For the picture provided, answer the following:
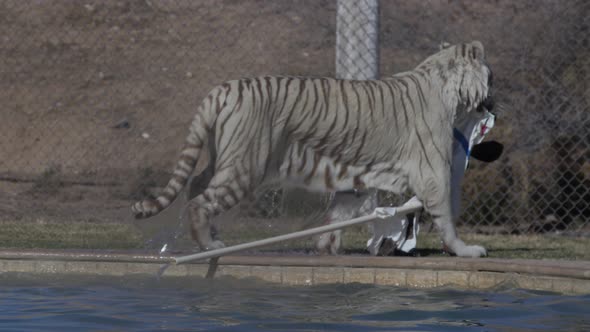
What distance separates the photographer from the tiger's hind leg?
638 centimetres

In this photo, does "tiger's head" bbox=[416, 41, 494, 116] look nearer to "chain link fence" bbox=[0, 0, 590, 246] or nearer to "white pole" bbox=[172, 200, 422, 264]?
"white pole" bbox=[172, 200, 422, 264]

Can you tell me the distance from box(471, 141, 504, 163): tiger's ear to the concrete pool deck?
1.24 meters

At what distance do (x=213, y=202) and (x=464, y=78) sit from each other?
1740 mm

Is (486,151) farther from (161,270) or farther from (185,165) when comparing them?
(161,270)

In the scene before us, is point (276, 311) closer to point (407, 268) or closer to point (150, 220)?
point (407, 268)

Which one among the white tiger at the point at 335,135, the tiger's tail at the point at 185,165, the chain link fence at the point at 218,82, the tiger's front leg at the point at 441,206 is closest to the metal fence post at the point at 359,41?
the chain link fence at the point at 218,82

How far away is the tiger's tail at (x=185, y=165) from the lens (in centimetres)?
639

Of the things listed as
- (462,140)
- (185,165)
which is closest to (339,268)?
(185,165)

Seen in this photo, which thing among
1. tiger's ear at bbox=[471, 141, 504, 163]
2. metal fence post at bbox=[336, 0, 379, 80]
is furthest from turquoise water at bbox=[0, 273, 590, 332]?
metal fence post at bbox=[336, 0, 379, 80]

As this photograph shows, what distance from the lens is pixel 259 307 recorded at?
209 inches

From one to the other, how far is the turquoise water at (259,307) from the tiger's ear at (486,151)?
60.0 inches

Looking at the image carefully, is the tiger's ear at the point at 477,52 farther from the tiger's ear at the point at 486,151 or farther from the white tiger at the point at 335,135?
the tiger's ear at the point at 486,151

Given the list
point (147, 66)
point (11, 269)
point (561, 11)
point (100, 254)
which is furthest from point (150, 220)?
point (147, 66)

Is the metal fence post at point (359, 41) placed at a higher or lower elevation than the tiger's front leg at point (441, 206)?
higher
